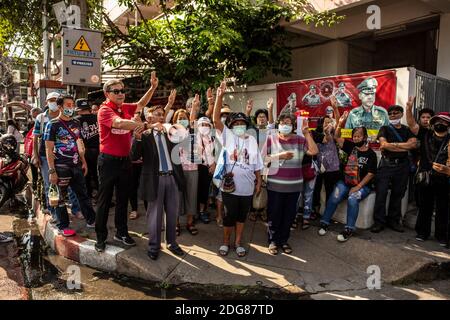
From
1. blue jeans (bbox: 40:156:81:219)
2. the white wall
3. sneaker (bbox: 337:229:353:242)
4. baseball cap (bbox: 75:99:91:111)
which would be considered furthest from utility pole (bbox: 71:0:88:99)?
the white wall

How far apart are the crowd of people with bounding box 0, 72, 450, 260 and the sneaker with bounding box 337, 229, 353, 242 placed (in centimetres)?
1

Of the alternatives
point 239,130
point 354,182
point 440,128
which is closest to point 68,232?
point 239,130

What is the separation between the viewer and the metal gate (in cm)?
554

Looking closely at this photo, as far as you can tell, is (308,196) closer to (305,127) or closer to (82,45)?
(305,127)

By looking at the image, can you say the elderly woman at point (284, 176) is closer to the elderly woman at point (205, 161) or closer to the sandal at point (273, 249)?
the sandal at point (273, 249)

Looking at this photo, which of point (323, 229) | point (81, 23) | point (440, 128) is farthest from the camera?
point (81, 23)

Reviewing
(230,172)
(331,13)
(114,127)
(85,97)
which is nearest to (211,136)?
(230,172)

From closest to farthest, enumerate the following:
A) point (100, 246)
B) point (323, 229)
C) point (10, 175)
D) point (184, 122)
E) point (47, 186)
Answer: point (100, 246) → point (184, 122) → point (323, 229) → point (47, 186) → point (10, 175)

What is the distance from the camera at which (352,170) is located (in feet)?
16.5

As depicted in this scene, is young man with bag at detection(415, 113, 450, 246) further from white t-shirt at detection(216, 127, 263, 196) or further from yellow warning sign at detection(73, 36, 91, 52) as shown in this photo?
yellow warning sign at detection(73, 36, 91, 52)

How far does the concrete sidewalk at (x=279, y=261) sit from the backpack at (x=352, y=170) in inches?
30.2

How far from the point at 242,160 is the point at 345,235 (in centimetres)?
184

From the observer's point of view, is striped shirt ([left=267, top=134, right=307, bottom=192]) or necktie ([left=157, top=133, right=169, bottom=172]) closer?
necktie ([left=157, top=133, right=169, bottom=172])
